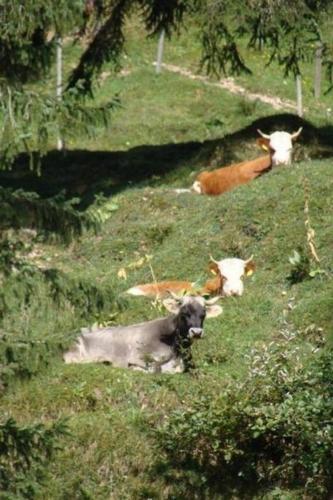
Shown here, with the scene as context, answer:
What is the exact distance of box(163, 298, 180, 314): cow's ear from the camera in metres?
18.4

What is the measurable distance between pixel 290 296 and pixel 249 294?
0.86 metres

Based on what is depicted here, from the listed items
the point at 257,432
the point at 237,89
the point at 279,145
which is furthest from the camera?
the point at 237,89

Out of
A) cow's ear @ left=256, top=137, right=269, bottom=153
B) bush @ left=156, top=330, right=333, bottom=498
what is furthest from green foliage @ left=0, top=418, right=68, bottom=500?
cow's ear @ left=256, top=137, right=269, bottom=153

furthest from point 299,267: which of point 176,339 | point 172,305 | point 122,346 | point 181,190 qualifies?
point 181,190

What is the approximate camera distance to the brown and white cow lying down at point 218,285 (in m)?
20.0

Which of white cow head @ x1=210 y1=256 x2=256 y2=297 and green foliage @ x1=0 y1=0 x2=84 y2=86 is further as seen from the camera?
white cow head @ x1=210 y1=256 x2=256 y2=297

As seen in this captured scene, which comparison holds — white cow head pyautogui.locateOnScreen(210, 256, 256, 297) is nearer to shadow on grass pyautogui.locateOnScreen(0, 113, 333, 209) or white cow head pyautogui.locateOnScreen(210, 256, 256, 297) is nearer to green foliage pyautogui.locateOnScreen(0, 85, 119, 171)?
shadow on grass pyautogui.locateOnScreen(0, 113, 333, 209)

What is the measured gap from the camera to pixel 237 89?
38.4 meters

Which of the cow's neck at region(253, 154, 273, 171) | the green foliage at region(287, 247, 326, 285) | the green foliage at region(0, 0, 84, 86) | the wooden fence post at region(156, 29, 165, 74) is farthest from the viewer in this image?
the wooden fence post at region(156, 29, 165, 74)

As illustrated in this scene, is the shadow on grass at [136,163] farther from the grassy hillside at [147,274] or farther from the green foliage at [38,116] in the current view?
the green foliage at [38,116]

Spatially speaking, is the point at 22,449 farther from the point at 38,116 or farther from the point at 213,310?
the point at 213,310

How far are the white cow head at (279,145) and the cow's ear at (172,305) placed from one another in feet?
26.5

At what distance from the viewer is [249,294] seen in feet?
65.0

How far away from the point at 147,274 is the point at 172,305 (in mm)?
3509
